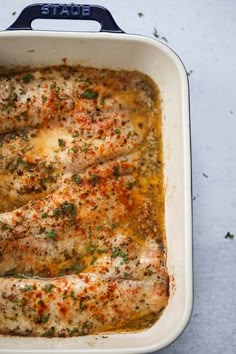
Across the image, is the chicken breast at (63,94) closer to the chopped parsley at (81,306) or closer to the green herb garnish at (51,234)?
the green herb garnish at (51,234)

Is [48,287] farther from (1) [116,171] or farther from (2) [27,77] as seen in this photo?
(2) [27,77]

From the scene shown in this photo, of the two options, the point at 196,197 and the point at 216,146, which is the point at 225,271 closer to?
the point at 196,197

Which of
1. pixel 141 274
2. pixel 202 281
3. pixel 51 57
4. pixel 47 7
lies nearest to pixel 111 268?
pixel 141 274

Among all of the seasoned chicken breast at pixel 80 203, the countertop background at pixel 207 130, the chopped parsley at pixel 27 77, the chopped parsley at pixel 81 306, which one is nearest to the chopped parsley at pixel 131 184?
the seasoned chicken breast at pixel 80 203

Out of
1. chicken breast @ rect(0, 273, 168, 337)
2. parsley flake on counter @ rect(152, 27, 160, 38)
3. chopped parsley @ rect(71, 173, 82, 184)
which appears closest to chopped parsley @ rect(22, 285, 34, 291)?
chicken breast @ rect(0, 273, 168, 337)

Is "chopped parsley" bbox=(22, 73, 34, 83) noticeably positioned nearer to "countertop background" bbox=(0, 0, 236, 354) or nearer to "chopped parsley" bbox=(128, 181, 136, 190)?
"countertop background" bbox=(0, 0, 236, 354)

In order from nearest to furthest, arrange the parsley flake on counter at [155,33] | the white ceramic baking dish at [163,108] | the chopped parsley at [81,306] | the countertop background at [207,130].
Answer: the white ceramic baking dish at [163,108], the chopped parsley at [81,306], the countertop background at [207,130], the parsley flake on counter at [155,33]

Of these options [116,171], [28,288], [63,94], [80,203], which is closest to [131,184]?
[116,171]
